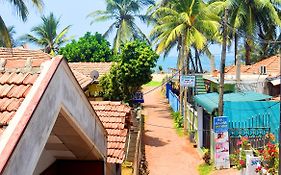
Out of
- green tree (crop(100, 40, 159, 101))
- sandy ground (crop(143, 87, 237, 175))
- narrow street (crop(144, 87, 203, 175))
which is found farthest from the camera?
green tree (crop(100, 40, 159, 101))

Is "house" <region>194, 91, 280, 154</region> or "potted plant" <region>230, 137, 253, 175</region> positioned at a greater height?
"house" <region>194, 91, 280, 154</region>

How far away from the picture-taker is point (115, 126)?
738cm

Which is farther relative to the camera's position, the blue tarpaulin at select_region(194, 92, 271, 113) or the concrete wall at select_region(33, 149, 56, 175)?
the blue tarpaulin at select_region(194, 92, 271, 113)

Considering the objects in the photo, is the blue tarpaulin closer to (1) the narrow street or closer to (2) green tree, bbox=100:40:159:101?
(1) the narrow street

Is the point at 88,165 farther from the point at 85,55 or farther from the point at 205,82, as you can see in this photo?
the point at 85,55

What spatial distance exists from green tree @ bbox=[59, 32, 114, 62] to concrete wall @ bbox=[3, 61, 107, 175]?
27077mm

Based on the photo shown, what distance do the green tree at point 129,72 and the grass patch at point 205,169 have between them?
5289 mm

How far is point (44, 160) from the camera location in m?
4.49

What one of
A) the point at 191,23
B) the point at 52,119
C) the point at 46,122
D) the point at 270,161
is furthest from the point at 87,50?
the point at 46,122

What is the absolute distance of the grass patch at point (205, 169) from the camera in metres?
14.1

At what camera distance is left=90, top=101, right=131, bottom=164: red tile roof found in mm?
6250

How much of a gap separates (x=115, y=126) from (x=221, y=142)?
699 cm

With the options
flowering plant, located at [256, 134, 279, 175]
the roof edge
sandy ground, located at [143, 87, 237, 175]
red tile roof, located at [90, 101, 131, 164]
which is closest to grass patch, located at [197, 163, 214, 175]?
sandy ground, located at [143, 87, 237, 175]

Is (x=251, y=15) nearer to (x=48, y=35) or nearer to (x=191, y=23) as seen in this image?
(x=191, y=23)
